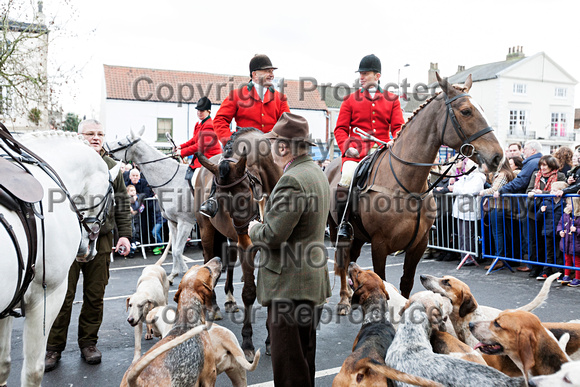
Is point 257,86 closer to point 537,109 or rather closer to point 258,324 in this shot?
point 258,324

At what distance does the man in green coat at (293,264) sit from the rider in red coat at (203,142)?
16.6 ft

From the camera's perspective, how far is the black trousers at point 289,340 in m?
3.18

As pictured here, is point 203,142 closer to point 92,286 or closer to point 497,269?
point 92,286

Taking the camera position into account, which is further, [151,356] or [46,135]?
[46,135]

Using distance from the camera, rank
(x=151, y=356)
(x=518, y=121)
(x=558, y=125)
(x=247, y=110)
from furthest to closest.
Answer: (x=558, y=125) → (x=518, y=121) → (x=247, y=110) → (x=151, y=356)

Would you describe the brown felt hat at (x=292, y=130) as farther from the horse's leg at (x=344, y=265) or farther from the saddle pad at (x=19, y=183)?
the horse's leg at (x=344, y=265)

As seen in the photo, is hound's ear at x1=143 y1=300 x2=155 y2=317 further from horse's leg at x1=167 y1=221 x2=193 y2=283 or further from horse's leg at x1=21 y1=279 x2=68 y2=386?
horse's leg at x1=167 y1=221 x2=193 y2=283

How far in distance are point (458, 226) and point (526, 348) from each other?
7.24 m

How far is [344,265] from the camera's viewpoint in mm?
6762

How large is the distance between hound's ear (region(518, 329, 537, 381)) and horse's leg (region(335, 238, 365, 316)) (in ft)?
11.0

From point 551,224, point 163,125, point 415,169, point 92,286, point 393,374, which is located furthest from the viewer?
point 163,125

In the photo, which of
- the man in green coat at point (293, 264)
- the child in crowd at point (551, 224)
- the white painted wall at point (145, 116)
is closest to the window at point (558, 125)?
the white painted wall at point (145, 116)

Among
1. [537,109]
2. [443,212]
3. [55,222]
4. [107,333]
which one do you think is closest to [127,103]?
[443,212]

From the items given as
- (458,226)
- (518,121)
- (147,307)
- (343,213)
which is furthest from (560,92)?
(147,307)
